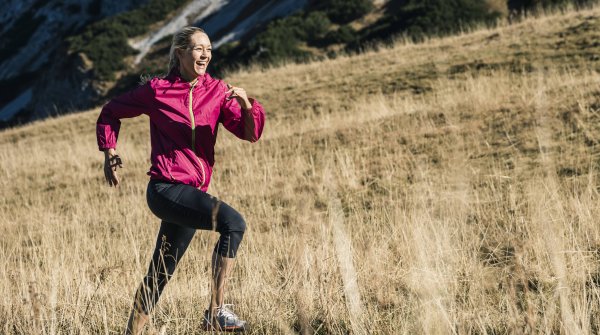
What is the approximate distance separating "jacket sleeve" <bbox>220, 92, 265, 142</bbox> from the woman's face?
0.26 meters

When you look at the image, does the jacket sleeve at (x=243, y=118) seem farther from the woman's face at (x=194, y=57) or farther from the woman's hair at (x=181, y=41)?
the woman's hair at (x=181, y=41)

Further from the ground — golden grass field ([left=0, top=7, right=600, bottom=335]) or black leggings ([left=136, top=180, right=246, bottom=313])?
black leggings ([left=136, top=180, right=246, bottom=313])

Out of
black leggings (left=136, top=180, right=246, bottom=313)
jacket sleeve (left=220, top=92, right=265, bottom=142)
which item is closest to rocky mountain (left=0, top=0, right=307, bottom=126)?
jacket sleeve (left=220, top=92, right=265, bottom=142)

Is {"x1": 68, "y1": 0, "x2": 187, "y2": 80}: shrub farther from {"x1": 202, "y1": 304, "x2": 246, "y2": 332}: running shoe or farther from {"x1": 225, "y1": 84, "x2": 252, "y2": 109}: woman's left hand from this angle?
{"x1": 202, "y1": 304, "x2": 246, "y2": 332}: running shoe

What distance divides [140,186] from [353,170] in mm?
3471

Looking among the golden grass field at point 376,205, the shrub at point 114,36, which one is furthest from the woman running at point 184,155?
the shrub at point 114,36

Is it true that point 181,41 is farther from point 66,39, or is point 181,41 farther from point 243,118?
point 66,39

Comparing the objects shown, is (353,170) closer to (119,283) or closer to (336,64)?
(119,283)

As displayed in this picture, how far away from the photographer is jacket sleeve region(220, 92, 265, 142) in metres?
3.83

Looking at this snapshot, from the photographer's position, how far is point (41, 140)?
17.8m

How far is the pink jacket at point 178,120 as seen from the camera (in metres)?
3.63

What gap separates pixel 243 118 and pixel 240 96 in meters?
0.26

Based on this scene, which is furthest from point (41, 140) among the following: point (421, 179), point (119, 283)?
point (119, 283)

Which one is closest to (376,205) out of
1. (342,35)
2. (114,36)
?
(342,35)
